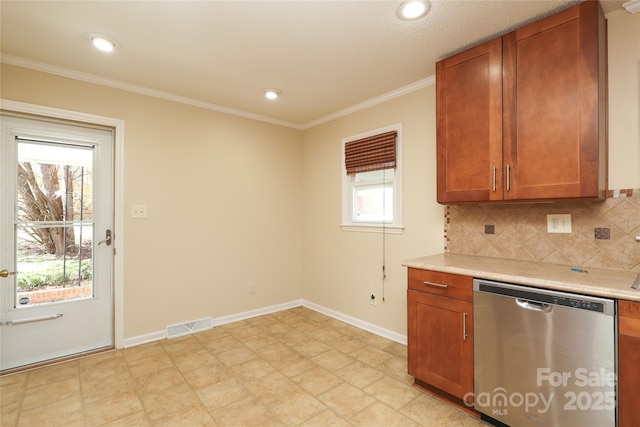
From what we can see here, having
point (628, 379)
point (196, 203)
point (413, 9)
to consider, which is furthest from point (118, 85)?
point (628, 379)

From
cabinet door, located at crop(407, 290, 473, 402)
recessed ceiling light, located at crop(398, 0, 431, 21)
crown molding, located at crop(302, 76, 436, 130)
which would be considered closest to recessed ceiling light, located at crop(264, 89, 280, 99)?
crown molding, located at crop(302, 76, 436, 130)

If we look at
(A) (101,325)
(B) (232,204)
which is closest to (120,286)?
(A) (101,325)

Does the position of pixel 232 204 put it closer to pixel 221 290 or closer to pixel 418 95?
pixel 221 290

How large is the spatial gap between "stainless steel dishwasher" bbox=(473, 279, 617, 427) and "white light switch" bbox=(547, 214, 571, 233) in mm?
704

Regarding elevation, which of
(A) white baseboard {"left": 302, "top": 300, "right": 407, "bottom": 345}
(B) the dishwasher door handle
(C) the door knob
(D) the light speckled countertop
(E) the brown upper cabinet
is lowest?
(A) white baseboard {"left": 302, "top": 300, "right": 407, "bottom": 345}

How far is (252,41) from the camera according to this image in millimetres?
2160

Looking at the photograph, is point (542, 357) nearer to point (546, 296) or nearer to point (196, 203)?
point (546, 296)

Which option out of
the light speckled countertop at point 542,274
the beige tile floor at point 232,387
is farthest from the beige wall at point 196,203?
the light speckled countertop at point 542,274

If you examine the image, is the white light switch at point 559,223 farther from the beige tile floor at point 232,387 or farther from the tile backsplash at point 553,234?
the beige tile floor at point 232,387

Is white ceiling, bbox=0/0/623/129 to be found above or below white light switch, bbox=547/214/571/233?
above

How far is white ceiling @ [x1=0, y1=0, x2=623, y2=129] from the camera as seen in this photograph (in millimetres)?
1818

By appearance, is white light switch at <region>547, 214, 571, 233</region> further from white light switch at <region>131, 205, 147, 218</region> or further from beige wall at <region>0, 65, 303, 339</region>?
white light switch at <region>131, 205, 147, 218</region>

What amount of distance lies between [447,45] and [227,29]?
1540 millimetres

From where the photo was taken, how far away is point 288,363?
260 cm
